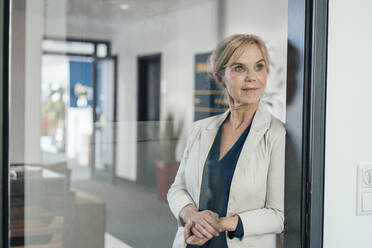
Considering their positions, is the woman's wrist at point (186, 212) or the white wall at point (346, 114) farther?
the white wall at point (346, 114)

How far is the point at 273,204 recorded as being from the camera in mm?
1394

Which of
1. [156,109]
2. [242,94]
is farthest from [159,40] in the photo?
[242,94]

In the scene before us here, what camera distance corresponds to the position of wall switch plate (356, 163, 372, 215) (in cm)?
152

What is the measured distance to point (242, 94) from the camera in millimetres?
1347

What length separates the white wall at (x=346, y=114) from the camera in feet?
4.79

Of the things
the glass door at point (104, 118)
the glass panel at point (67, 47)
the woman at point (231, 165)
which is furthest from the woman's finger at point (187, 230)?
the glass panel at point (67, 47)

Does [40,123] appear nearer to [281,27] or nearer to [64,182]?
[64,182]

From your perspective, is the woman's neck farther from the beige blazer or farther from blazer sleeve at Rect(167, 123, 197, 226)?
blazer sleeve at Rect(167, 123, 197, 226)

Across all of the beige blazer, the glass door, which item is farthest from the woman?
the glass door

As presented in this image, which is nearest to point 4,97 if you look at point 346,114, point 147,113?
point 147,113

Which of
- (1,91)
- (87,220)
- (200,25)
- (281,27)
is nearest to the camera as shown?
(1,91)

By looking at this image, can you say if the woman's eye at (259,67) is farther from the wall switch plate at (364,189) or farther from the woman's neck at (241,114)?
the wall switch plate at (364,189)

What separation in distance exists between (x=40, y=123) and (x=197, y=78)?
429 millimetres

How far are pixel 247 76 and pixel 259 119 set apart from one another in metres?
0.13
